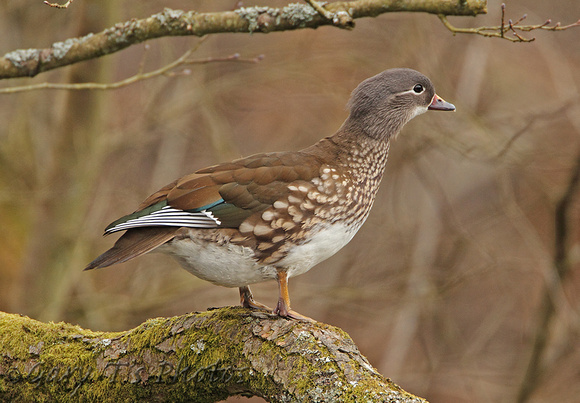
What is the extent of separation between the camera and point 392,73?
154 inches

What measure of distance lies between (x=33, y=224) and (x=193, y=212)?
12.5 feet

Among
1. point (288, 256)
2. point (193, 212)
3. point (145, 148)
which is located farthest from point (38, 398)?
point (145, 148)

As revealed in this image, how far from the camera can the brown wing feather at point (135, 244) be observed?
2994 millimetres

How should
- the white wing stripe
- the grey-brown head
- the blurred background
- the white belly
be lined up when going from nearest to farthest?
the white wing stripe
the white belly
the grey-brown head
the blurred background

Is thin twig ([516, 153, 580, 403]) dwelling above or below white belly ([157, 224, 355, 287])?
below

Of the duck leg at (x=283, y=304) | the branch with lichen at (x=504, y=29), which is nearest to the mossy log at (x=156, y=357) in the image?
the duck leg at (x=283, y=304)

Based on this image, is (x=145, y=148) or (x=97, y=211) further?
(x=145, y=148)

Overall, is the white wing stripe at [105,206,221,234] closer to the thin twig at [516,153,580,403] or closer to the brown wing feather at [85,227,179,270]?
the brown wing feather at [85,227,179,270]

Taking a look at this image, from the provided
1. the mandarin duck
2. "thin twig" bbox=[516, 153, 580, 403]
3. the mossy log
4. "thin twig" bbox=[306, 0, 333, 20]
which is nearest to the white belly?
the mandarin duck

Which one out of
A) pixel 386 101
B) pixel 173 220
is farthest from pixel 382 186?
pixel 173 220

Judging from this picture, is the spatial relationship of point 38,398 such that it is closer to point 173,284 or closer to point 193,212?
point 193,212

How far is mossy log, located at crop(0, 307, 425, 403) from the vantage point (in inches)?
111

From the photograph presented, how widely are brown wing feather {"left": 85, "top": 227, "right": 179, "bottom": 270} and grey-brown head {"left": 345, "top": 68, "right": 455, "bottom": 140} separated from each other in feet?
4.27

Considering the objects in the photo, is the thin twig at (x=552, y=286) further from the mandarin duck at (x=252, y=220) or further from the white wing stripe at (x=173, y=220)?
the white wing stripe at (x=173, y=220)
